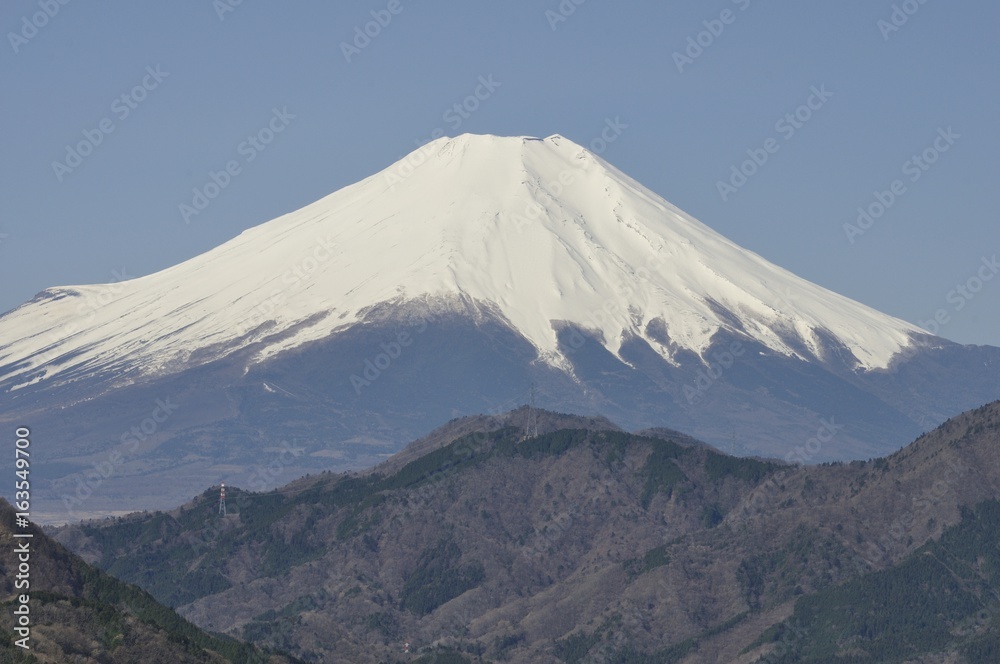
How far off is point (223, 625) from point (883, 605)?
62.8m

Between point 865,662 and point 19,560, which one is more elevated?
point 19,560

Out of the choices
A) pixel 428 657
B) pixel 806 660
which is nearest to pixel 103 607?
pixel 428 657

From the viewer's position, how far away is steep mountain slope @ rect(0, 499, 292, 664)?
10725cm

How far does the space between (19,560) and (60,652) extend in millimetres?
14996

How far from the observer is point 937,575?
610 ft

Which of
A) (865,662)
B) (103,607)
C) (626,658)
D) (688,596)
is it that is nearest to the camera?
(103,607)

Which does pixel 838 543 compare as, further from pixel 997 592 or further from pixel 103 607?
pixel 103 607

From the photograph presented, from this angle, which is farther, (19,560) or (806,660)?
(806,660)

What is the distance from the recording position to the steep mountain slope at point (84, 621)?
4222 inches

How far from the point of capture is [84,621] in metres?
112

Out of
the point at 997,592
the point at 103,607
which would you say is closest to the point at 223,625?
the point at 997,592

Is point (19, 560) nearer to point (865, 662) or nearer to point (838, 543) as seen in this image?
point (865, 662)

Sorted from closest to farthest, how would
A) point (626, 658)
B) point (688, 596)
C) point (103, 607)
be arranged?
point (103, 607) → point (626, 658) → point (688, 596)

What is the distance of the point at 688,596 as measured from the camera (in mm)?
193375
